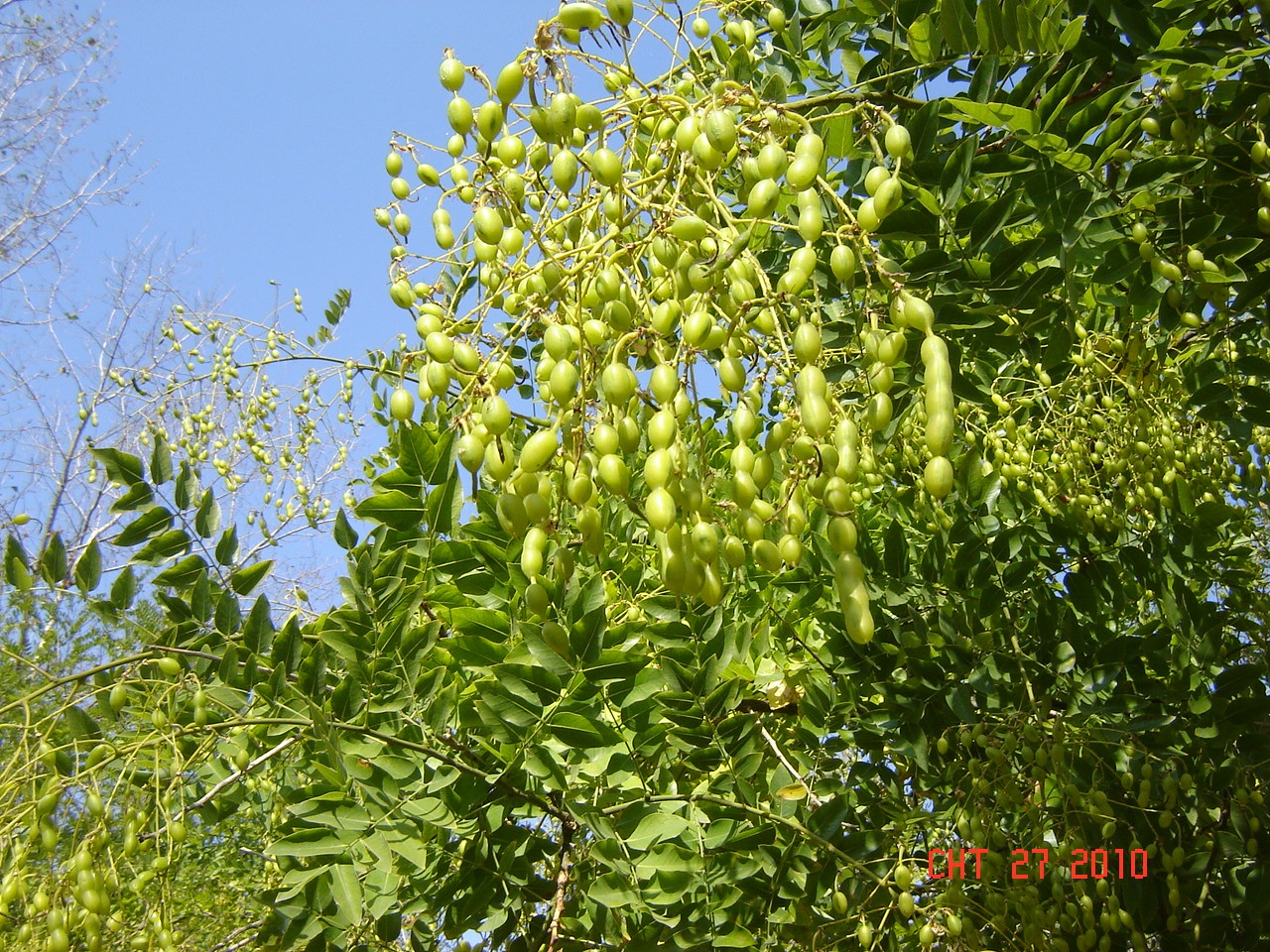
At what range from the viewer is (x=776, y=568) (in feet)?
3.14

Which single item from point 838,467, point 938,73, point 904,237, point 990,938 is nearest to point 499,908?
point 990,938

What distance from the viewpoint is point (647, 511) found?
0.79m

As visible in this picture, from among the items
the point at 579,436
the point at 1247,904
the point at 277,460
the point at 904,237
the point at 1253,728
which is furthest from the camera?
the point at 277,460

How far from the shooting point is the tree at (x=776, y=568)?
36.6 inches

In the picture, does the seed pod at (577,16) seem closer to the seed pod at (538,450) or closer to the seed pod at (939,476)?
the seed pod at (538,450)

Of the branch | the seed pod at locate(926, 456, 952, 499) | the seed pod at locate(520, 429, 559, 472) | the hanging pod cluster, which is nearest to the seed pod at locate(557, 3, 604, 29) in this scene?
the hanging pod cluster

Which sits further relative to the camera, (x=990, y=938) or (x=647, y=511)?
(x=990, y=938)

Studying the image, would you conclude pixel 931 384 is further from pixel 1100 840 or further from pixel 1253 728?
pixel 1253 728

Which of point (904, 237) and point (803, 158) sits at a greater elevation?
point (904, 237)

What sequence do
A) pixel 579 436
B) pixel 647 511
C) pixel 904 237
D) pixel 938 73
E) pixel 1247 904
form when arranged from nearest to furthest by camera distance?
pixel 647 511, pixel 579 436, pixel 904 237, pixel 938 73, pixel 1247 904

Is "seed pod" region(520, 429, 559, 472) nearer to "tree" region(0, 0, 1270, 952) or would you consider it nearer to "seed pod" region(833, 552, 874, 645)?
"tree" region(0, 0, 1270, 952)

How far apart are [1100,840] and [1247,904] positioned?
0.88 ft
